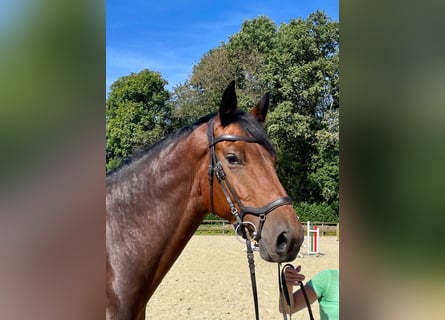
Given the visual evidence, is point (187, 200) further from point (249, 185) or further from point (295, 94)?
point (295, 94)

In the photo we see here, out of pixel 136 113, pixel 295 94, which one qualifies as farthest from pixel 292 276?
pixel 136 113

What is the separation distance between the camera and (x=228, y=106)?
2.29 meters

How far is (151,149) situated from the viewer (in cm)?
237

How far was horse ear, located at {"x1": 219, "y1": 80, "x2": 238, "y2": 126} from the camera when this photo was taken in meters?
2.23

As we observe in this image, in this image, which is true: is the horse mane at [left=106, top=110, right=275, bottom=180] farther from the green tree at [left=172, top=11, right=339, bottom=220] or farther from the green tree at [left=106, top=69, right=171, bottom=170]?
the green tree at [left=106, top=69, right=171, bottom=170]

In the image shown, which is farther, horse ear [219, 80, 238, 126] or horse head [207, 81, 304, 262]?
horse ear [219, 80, 238, 126]

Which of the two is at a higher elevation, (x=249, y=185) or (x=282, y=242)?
(x=249, y=185)

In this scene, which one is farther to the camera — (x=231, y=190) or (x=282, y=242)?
(x=231, y=190)

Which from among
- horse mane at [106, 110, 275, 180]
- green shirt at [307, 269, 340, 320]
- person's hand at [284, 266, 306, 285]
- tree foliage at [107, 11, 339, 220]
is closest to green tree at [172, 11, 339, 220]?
tree foliage at [107, 11, 339, 220]

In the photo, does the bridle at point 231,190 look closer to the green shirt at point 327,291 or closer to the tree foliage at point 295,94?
the green shirt at point 327,291

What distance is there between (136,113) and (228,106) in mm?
30675
